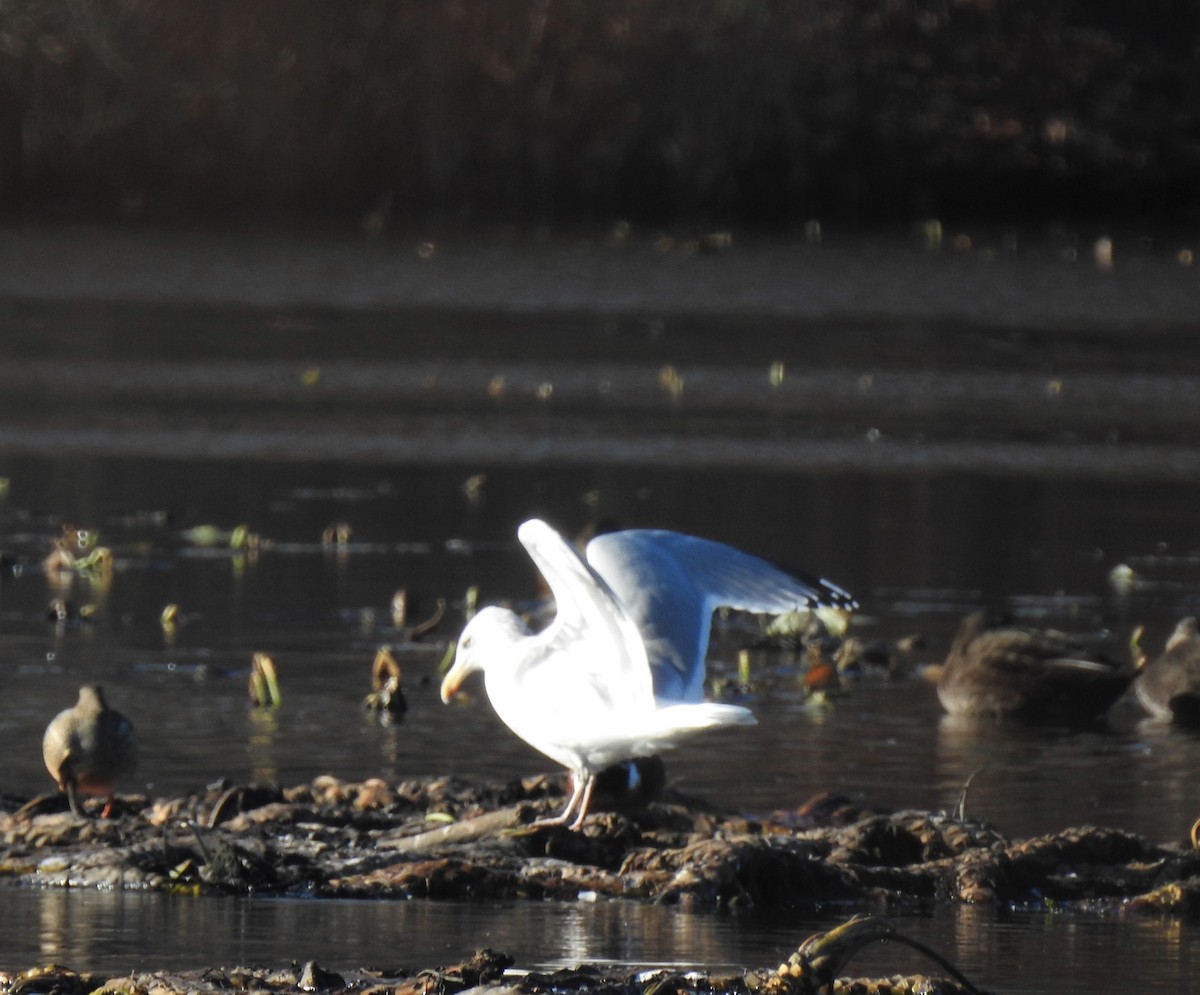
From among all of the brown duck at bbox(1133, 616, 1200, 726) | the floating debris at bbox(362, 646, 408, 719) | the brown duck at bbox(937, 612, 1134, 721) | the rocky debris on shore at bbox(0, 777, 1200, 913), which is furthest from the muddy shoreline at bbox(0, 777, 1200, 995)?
the brown duck at bbox(1133, 616, 1200, 726)

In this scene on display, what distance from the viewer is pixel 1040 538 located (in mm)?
17609

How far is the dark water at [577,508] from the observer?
838 cm

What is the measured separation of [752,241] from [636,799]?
36843 millimetres

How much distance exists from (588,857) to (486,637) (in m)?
0.88

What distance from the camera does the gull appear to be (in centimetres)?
834

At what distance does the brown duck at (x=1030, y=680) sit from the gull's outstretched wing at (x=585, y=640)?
11.2ft

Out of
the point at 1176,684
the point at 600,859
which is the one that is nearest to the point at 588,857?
the point at 600,859

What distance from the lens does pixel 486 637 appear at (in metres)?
9.46

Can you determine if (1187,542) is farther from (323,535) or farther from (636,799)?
(636,799)

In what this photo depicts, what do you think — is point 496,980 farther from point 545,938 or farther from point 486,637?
point 486,637

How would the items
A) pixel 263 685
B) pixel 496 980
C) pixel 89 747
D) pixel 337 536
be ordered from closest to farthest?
pixel 496 980 < pixel 89 747 < pixel 263 685 < pixel 337 536

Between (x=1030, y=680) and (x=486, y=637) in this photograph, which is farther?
(x=1030, y=680)

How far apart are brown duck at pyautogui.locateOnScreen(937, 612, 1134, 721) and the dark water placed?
0.19 metres

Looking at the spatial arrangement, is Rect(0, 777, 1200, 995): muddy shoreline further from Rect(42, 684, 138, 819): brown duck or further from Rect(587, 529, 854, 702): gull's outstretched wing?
Rect(587, 529, 854, 702): gull's outstretched wing
